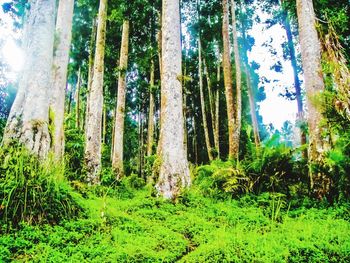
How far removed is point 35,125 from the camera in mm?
5066

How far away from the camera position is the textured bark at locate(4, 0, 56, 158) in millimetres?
4957

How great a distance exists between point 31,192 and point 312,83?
6.05 meters

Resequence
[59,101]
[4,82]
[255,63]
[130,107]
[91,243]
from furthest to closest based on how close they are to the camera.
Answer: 1. [130,107]
2. [255,63]
3. [4,82]
4. [59,101]
5. [91,243]

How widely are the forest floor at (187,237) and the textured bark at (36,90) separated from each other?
147 centimetres

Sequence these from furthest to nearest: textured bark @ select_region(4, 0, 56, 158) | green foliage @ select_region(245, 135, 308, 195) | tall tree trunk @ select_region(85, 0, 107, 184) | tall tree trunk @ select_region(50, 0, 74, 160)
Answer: tall tree trunk @ select_region(85, 0, 107, 184) < tall tree trunk @ select_region(50, 0, 74, 160) < green foliage @ select_region(245, 135, 308, 195) < textured bark @ select_region(4, 0, 56, 158)

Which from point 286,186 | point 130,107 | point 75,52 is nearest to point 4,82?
point 75,52

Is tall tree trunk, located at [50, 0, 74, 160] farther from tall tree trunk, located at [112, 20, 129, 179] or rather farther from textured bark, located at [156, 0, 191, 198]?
tall tree trunk, located at [112, 20, 129, 179]

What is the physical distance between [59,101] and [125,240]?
556 centimetres

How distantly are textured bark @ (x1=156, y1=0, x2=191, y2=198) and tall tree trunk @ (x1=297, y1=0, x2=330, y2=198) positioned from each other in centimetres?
260

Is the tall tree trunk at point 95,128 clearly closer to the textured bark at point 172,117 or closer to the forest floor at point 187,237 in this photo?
the textured bark at point 172,117

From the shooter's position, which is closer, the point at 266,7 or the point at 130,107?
the point at 266,7

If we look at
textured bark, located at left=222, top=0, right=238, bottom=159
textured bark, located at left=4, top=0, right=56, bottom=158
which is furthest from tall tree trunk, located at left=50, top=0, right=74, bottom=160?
textured bark, located at left=222, top=0, right=238, bottom=159

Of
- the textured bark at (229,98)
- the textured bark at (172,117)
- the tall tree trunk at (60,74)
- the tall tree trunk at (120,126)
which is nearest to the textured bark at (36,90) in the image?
the tall tree trunk at (60,74)

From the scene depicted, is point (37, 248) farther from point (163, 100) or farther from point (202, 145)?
point (202, 145)
